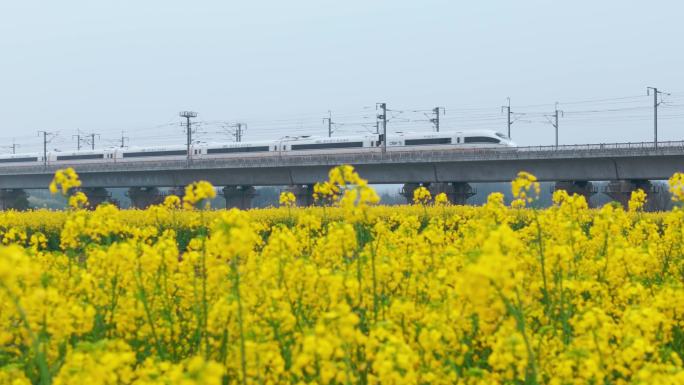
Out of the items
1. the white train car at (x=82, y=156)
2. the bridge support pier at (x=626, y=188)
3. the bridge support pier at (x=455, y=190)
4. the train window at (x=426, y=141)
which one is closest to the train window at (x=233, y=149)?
the white train car at (x=82, y=156)

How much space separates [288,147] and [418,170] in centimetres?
1385

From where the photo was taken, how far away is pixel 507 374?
3805 mm

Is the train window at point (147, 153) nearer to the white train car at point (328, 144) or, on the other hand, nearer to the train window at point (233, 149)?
the train window at point (233, 149)

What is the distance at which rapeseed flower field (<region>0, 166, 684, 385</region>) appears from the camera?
3.30m

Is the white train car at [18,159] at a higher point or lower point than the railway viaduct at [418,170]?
higher

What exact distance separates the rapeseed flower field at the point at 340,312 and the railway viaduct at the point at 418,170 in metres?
34.8

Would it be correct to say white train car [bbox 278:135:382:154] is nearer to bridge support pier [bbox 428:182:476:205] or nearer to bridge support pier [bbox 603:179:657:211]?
bridge support pier [bbox 428:182:476:205]

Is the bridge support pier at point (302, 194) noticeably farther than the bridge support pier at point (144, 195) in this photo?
No

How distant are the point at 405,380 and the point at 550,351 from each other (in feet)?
5.92

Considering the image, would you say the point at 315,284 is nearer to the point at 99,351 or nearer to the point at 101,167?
the point at 99,351

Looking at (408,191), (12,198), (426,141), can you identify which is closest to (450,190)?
(408,191)

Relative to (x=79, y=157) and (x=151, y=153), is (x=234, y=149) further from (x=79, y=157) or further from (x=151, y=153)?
(x=79, y=157)

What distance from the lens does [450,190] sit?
46.3 m

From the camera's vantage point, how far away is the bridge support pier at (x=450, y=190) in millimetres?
46181
